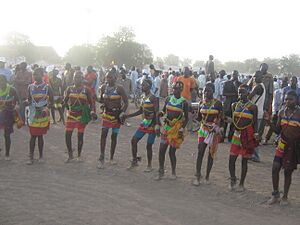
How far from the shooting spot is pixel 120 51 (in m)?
45.8

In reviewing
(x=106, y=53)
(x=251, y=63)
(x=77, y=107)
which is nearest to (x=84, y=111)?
(x=77, y=107)

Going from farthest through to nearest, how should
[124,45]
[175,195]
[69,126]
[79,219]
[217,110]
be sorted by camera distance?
[124,45], [69,126], [217,110], [175,195], [79,219]

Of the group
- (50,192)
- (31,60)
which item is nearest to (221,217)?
(50,192)

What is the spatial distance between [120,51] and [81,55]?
1253 cm

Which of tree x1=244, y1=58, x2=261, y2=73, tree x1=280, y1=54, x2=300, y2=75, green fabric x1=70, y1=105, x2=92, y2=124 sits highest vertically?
tree x1=244, y1=58, x2=261, y2=73

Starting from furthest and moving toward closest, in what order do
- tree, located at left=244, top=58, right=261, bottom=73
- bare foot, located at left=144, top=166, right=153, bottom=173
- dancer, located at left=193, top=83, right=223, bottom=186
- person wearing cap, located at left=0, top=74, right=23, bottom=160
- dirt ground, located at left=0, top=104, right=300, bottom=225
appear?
1. tree, located at left=244, top=58, right=261, bottom=73
2. person wearing cap, located at left=0, top=74, right=23, bottom=160
3. bare foot, located at left=144, top=166, right=153, bottom=173
4. dancer, located at left=193, top=83, right=223, bottom=186
5. dirt ground, located at left=0, top=104, right=300, bottom=225

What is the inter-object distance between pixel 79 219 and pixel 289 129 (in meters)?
3.43

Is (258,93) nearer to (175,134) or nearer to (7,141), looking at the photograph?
(175,134)

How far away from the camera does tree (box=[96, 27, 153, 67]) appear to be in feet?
149

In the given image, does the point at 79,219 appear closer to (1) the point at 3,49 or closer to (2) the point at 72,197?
(2) the point at 72,197

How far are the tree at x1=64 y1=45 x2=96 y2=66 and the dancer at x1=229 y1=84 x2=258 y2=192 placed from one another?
48330mm

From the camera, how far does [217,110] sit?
7.12 m

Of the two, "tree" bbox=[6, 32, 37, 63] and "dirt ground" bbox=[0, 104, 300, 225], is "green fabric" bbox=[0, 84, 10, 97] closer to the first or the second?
"dirt ground" bbox=[0, 104, 300, 225]

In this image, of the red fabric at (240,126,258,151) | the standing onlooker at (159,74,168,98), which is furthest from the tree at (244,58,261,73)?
the red fabric at (240,126,258,151)
